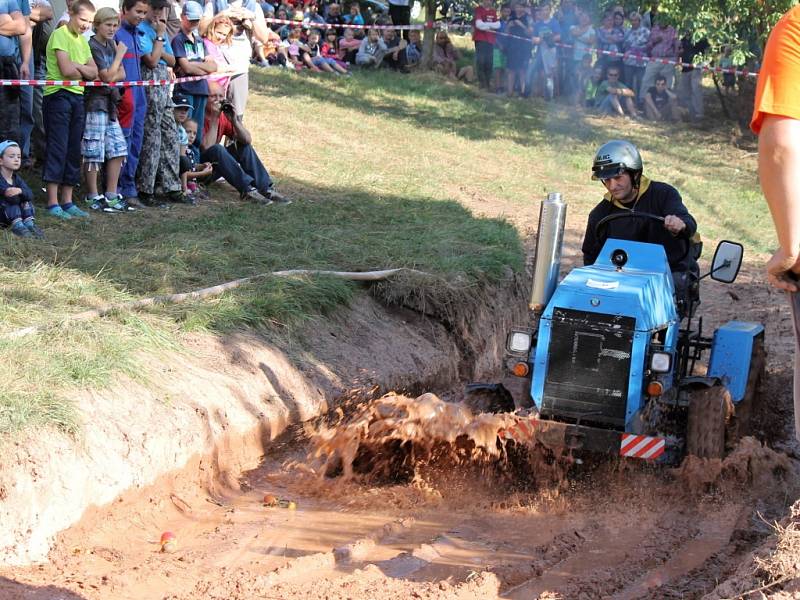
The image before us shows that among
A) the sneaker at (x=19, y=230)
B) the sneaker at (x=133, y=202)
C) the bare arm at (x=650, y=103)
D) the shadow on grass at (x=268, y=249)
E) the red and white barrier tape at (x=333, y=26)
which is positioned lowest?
the shadow on grass at (x=268, y=249)

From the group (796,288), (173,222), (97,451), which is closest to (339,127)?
Answer: (173,222)

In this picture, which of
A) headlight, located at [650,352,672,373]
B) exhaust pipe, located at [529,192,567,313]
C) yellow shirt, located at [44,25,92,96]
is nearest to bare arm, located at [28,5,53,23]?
yellow shirt, located at [44,25,92,96]

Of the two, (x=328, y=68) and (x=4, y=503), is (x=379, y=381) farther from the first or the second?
(x=328, y=68)

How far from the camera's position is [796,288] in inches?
139

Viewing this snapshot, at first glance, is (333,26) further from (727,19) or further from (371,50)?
(727,19)

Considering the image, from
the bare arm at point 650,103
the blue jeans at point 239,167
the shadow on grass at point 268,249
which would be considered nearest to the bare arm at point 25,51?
the shadow on grass at point 268,249

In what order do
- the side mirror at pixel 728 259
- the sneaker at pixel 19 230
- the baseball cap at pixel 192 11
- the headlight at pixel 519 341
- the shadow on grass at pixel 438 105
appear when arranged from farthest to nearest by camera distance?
1. the shadow on grass at pixel 438 105
2. the baseball cap at pixel 192 11
3. the sneaker at pixel 19 230
4. the side mirror at pixel 728 259
5. the headlight at pixel 519 341

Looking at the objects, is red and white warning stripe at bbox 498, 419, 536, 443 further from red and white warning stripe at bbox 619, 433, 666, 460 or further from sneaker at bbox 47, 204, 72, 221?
sneaker at bbox 47, 204, 72, 221

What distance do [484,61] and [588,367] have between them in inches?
757

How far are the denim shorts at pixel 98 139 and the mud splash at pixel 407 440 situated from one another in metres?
5.16

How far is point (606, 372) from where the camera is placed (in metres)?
6.79

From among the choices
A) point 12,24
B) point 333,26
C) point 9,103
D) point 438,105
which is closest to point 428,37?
point 333,26

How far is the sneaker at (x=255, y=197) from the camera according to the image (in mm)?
12765

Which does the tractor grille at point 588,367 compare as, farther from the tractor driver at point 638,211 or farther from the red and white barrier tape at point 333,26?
the red and white barrier tape at point 333,26
